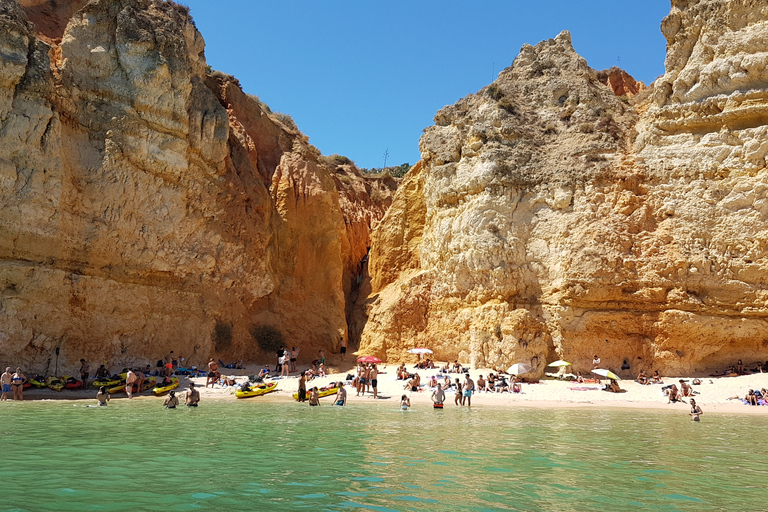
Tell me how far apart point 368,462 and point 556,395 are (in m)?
12.7

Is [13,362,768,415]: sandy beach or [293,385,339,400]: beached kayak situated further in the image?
[293,385,339,400]: beached kayak

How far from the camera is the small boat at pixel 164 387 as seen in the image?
19.3m

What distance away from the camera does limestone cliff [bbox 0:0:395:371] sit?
19875 mm

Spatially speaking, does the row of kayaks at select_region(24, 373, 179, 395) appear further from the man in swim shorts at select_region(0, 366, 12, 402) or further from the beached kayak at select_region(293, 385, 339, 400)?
the beached kayak at select_region(293, 385, 339, 400)

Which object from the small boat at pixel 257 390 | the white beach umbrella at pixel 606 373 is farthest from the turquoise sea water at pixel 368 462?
the white beach umbrella at pixel 606 373

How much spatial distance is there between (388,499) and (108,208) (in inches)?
765

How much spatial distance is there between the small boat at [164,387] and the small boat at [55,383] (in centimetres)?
273

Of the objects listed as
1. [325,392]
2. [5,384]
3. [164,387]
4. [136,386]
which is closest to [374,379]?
[325,392]

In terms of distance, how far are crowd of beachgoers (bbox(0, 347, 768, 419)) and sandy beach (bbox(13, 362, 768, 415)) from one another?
0.03 meters

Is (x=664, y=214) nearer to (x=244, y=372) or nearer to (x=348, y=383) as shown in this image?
(x=348, y=383)

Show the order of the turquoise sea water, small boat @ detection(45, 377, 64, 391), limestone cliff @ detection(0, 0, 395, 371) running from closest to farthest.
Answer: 1. the turquoise sea water
2. small boat @ detection(45, 377, 64, 391)
3. limestone cliff @ detection(0, 0, 395, 371)

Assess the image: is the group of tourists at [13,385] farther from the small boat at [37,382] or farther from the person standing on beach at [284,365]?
the person standing on beach at [284,365]

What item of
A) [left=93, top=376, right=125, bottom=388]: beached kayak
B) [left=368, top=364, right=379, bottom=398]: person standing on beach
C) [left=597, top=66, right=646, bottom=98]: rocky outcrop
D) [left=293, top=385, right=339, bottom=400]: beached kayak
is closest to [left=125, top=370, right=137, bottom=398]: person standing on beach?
[left=93, top=376, right=125, bottom=388]: beached kayak

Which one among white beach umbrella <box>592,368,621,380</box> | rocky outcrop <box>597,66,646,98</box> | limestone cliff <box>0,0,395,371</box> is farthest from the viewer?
rocky outcrop <box>597,66,646,98</box>
